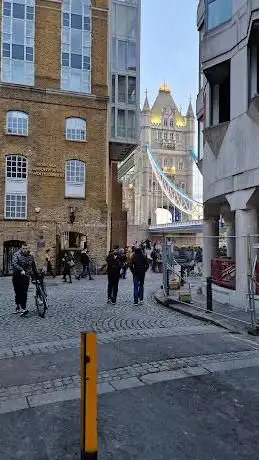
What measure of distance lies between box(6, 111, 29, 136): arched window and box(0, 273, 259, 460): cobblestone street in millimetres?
19520

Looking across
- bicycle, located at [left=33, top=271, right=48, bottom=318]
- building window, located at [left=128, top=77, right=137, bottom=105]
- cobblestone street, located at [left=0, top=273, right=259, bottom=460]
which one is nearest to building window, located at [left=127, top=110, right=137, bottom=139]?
building window, located at [left=128, top=77, right=137, bottom=105]

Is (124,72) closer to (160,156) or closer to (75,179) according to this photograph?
(75,179)

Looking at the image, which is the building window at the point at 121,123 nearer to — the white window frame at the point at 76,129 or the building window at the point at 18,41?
the white window frame at the point at 76,129

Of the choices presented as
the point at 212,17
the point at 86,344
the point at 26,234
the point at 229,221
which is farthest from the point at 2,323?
the point at 26,234

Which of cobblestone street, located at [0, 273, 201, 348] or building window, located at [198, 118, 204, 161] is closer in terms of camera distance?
cobblestone street, located at [0, 273, 201, 348]

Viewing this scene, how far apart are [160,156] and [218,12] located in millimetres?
128292

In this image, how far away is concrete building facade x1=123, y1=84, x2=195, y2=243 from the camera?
11975 centimetres

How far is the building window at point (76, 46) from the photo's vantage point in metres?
28.4

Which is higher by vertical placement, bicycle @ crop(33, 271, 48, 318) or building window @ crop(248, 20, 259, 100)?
building window @ crop(248, 20, 259, 100)

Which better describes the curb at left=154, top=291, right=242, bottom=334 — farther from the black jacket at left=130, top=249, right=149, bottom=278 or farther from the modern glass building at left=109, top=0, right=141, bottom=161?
the modern glass building at left=109, top=0, right=141, bottom=161

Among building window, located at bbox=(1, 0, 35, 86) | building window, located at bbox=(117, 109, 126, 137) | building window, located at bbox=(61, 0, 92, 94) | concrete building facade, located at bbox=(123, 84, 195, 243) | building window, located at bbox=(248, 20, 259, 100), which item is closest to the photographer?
building window, located at bbox=(248, 20, 259, 100)

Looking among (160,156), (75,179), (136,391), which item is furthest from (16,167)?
(160,156)

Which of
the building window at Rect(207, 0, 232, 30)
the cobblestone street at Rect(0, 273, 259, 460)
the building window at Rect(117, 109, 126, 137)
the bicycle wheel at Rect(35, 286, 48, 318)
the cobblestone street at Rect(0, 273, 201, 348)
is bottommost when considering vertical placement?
the cobblestone street at Rect(0, 273, 201, 348)

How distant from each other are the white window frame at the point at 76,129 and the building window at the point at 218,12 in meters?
15.5
